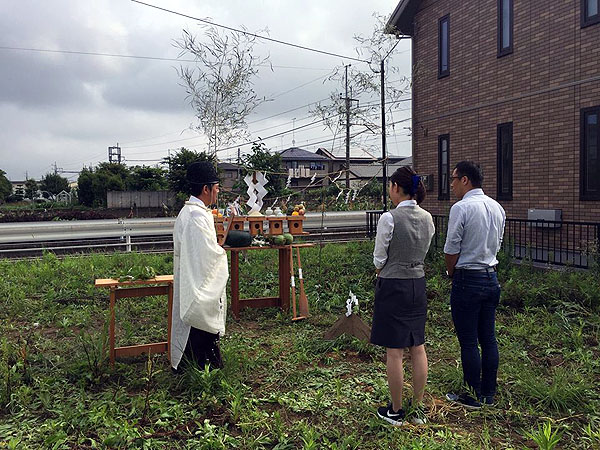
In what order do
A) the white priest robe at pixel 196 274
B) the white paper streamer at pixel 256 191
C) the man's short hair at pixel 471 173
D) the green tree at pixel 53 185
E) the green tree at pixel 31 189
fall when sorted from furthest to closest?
the green tree at pixel 53 185
the green tree at pixel 31 189
the white paper streamer at pixel 256 191
the white priest robe at pixel 196 274
the man's short hair at pixel 471 173

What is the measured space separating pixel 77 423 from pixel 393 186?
2906 mm

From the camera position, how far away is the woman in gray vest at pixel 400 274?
3.62m

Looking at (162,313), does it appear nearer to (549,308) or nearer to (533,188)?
(549,308)

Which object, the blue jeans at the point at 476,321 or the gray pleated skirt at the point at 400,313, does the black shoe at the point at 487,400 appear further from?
the gray pleated skirt at the point at 400,313

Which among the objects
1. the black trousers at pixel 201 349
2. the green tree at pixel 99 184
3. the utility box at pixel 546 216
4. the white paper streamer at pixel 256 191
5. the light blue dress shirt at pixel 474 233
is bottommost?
the black trousers at pixel 201 349

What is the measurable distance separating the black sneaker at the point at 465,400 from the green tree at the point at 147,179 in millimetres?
33205

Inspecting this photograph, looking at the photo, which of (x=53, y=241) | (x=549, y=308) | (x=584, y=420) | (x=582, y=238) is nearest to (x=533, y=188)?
(x=582, y=238)

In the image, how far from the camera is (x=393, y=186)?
3.74 m

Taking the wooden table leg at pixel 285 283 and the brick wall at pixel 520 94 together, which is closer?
the wooden table leg at pixel 285 283

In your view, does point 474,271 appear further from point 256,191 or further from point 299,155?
point 299,155

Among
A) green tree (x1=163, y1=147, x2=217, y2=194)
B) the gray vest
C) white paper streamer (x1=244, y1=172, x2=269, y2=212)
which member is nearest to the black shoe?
the gray vest

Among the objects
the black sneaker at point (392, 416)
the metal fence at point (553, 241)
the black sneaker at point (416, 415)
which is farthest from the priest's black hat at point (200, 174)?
the metal fence at point (553, 241)

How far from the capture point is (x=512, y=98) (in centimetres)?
1144

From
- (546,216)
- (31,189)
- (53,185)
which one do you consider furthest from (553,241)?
(53,185)
